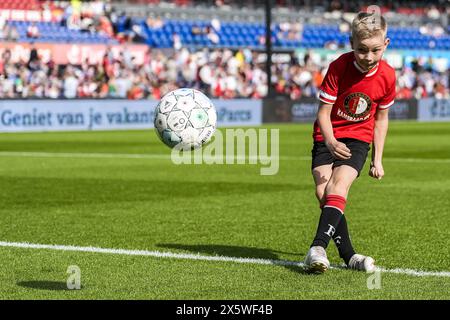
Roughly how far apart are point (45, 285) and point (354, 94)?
2.63 metres

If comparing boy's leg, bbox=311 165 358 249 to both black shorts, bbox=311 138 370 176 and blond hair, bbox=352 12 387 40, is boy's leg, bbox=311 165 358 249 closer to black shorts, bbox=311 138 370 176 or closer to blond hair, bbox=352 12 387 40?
black shorts, bbox=311 138 370 176

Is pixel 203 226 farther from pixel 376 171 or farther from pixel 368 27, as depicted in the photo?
pixel 368 27

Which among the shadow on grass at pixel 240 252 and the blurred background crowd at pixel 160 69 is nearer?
the shadow on grass at pixel 240 252

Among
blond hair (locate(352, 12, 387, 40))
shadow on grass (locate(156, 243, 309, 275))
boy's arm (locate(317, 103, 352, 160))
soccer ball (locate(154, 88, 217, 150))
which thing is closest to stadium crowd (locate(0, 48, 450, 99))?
shadow on grass (locate(156, 243, 309, 275))

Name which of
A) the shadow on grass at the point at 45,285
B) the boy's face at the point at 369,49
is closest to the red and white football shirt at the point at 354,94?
the boy's face at the point at 369,49

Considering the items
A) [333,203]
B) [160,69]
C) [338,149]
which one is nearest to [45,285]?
[333,203]

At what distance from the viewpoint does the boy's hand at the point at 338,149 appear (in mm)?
7395

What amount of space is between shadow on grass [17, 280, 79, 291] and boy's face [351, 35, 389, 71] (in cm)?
262

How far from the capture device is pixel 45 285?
22.6ft

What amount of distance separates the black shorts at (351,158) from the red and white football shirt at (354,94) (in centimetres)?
4

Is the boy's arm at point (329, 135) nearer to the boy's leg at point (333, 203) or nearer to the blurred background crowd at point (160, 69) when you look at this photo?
the boy's leg at point (333, 203)

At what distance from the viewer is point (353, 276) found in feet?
24.0

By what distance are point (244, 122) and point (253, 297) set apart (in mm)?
30490

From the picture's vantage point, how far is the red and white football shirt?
24.8 feet
